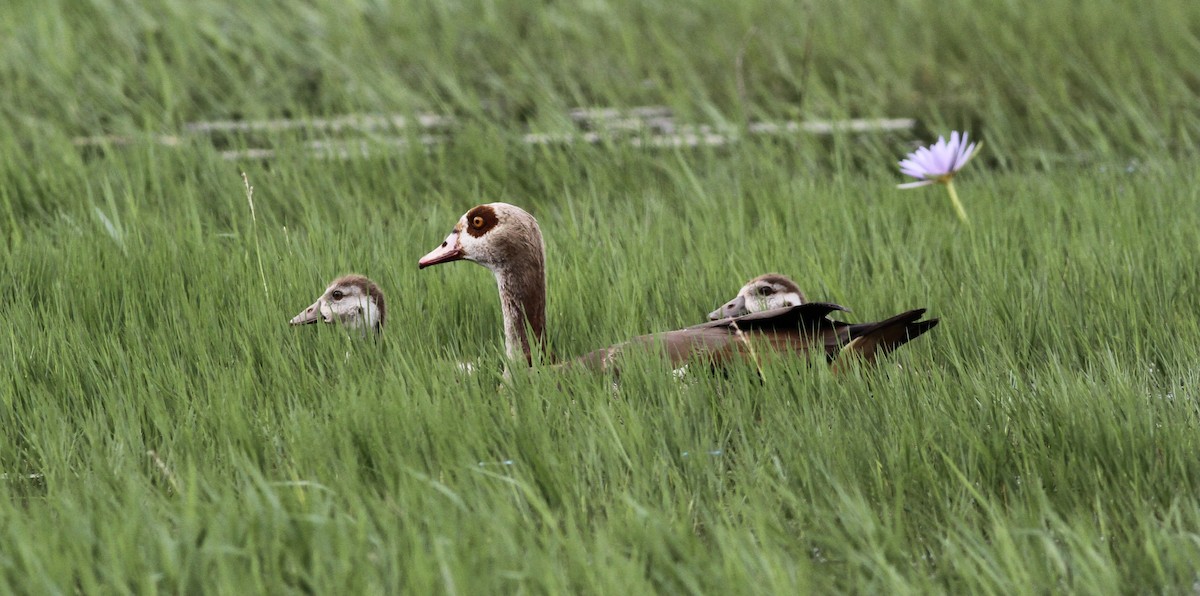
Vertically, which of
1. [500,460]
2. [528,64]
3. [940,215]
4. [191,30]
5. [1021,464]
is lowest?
[1021,464]

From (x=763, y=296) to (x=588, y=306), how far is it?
54cm

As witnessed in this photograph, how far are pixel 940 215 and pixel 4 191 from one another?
12.4ft

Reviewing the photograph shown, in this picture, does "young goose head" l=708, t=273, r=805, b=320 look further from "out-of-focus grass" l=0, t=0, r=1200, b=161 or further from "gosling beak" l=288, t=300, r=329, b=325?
"out-of-focus grass" l=0, t=0, r=1200, b=161

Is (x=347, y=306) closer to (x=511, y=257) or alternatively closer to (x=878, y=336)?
(x=511, y=257)

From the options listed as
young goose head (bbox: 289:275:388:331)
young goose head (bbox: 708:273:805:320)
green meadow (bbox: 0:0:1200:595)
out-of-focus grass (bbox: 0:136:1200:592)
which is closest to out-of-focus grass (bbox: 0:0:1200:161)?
green meadow (bbox: 0:0:1200:595)

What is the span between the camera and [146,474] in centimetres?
287

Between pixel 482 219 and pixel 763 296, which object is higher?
pixel 482 219

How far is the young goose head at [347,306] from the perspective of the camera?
11.6 feet

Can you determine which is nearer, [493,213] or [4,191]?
[493,213]

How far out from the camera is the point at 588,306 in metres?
3.88

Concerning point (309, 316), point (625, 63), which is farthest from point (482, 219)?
point (625, 63)

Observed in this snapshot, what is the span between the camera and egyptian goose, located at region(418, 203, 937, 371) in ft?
10.4

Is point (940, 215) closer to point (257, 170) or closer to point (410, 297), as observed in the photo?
point (410, 297)

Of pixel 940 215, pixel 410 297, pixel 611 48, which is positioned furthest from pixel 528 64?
pixel 410 297
